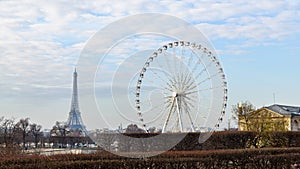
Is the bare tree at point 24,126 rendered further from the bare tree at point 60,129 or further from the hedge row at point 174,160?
the hedge row at point 174,160

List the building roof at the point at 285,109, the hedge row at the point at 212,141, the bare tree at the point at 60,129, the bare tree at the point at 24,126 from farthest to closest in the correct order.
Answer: the building roof at the point at 285,109
the bare tree at the point at 60,129
the bare tree at the point at 24,126
the hedge row at the point at 212,141

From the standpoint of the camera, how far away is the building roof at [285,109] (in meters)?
55.6

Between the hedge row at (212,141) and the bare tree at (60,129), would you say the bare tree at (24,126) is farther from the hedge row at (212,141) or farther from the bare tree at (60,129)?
the hedge row at (212,141)

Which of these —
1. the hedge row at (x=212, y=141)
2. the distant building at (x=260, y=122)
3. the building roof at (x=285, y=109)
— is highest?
the building roof at (x=285, y=109)

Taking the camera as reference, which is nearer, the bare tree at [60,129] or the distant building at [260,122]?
the distant building at [260,122]

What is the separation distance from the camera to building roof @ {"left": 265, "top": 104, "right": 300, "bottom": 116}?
55638mm

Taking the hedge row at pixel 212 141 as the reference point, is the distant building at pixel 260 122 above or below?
above

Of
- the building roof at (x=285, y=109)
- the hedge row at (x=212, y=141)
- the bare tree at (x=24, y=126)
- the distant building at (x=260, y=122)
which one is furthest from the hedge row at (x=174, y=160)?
the building roof at (x=285, y=109)

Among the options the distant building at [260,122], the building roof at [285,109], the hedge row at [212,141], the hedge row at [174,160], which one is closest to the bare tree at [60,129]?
the distant building at [260,122]

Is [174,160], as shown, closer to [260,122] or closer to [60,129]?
[260,122]

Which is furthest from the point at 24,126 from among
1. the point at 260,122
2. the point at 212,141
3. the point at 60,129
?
the point at 212,141

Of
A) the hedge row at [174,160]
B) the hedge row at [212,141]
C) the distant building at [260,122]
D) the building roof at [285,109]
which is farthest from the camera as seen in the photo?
the building roof at [285,109]

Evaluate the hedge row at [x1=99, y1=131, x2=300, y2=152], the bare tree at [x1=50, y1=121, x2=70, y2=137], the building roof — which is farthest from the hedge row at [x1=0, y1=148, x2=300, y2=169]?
the building roof

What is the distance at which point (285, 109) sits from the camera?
2258 inches
